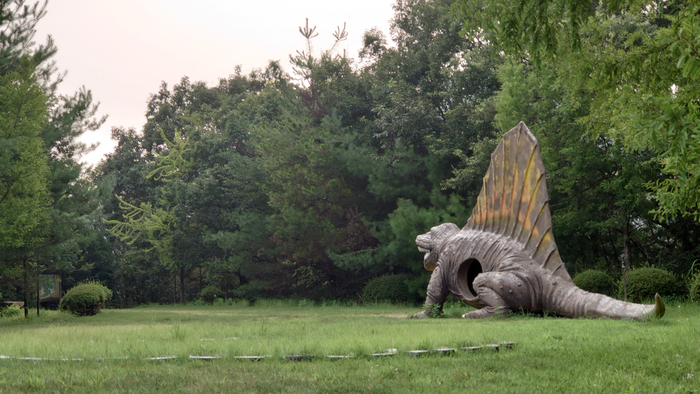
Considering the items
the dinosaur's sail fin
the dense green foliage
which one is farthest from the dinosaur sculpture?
the dense green foliage

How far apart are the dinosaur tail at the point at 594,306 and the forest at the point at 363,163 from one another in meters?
1.32

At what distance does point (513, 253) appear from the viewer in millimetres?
10086

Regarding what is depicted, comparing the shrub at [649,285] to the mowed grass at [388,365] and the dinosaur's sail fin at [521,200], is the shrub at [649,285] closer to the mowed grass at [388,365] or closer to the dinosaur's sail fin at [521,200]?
the dinosaur's sail fin at [521,200]

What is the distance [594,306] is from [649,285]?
4127 mm

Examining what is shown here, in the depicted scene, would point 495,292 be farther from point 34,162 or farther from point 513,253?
point 34,162

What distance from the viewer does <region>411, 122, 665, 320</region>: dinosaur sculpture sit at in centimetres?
953

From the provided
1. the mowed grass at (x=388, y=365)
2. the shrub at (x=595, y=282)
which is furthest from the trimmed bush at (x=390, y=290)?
the mowed grass at (x=388, y=365)

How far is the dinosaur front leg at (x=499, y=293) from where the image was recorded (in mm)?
9688

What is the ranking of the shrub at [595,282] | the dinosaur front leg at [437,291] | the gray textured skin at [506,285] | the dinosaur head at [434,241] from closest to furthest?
the gray textured skin at [506,285] → the dinosaur front leg at [437,291] → the dinosaur head at [434,241] → the shrub at [595,282]

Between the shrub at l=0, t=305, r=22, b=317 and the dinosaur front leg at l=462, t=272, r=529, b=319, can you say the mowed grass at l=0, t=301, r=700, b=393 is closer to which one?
the dinosaur front leg at l=462, t=272, r=529, b=319

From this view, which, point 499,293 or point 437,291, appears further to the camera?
point 437,291

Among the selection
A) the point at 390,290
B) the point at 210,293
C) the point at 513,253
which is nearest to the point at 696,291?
the point at 513,253

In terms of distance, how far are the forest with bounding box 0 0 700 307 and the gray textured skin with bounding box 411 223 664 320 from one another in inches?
65.3

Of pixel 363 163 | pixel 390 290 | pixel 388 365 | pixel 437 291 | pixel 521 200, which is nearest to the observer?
pixel 388 365
